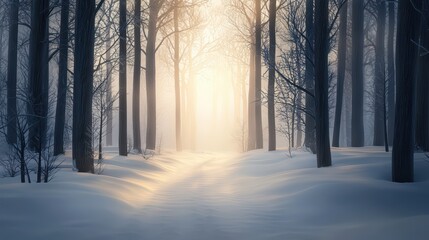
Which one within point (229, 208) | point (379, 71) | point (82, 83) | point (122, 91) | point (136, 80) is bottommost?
point (229, 208)

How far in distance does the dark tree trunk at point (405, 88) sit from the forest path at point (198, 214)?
3.03 m

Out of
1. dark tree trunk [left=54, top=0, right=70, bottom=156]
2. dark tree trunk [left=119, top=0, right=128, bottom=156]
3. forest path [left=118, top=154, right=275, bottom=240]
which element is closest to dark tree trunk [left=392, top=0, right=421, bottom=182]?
forest path [left=118, top=154, right=275, bottom=240]

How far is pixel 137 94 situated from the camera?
52.7 ft

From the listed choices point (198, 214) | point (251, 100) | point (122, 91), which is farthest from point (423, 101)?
point (251, 100)

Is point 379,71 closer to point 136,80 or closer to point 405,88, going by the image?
point 136,80

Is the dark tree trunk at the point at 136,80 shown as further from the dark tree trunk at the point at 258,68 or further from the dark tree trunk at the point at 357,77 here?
the dark tree trunk at the point at 357,77

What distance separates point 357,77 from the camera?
17.4 metres

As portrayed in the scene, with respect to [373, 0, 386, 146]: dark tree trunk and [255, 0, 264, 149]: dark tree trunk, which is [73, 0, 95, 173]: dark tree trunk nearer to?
[255, 0, 264, 149]: dark tree trunk

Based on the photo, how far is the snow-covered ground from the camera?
15.9ft

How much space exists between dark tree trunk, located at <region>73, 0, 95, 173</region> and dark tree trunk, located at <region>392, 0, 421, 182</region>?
712 cm

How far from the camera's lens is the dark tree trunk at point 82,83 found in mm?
9227

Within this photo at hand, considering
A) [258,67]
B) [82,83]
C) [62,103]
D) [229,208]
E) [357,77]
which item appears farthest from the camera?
[258,67]

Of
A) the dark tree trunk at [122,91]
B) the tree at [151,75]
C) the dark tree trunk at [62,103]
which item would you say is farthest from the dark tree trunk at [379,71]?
the dark tree trunk at [62,103]

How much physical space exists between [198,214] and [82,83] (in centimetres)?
506
